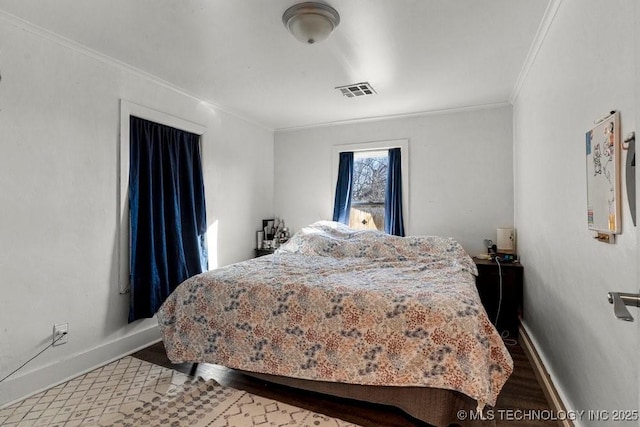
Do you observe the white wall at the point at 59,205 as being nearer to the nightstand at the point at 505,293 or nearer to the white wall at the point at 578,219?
the white wall at the point at 578,219

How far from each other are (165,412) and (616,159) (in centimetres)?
254

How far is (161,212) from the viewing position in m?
2.97

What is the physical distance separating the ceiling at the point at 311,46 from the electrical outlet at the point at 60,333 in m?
2.05

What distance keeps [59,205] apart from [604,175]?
10.3ft

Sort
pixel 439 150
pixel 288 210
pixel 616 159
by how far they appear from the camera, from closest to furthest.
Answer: pixel 616 159, pixel 439 150, pixel 288 210

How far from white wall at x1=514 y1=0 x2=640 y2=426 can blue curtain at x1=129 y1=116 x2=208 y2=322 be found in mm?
3008

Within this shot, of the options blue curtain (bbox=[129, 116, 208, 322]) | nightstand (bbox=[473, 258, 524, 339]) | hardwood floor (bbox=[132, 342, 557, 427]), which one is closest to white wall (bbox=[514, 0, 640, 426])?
hardwood floor (bbox=[132, 342, 557, 427])

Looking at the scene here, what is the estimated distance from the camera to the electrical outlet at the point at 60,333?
7.50 feet

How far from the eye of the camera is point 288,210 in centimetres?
468

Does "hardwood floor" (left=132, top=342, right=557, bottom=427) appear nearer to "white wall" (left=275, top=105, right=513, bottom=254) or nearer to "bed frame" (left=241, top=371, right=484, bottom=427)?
"bed frame" (left=241, top=371, right=484, bottom=427)

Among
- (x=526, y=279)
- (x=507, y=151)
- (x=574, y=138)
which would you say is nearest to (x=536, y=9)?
(x=574, y=138)

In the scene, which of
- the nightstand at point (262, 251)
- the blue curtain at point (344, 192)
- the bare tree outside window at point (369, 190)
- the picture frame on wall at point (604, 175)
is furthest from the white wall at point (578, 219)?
the nightstand at point (262, 251)

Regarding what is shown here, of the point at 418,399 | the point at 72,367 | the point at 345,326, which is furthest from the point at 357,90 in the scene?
the point at 72,367

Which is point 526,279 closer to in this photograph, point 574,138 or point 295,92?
point 574,138
